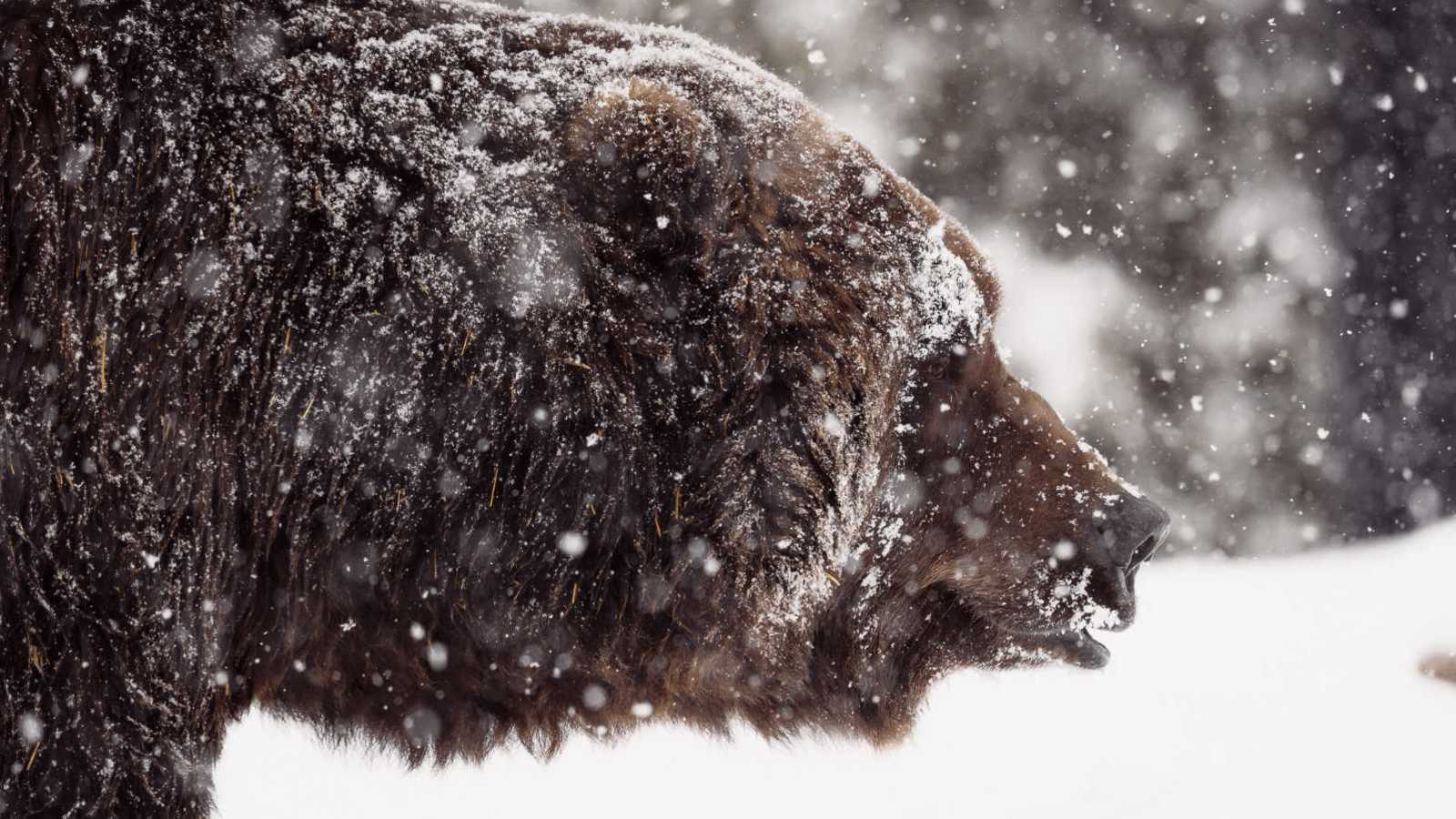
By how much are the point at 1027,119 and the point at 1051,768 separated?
195 inches

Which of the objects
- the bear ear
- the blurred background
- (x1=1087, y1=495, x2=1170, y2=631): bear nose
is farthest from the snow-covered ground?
the blurred background

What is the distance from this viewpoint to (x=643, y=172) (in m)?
1.95

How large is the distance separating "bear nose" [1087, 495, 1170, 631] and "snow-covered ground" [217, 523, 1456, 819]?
48 cm

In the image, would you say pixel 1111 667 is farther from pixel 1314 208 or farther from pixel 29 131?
pixel 29 131

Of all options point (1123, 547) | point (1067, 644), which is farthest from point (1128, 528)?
point (1067, 644)

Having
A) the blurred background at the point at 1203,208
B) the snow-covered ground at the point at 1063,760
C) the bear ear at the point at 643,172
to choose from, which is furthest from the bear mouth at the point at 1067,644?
the blurred background at the point at 1203,208

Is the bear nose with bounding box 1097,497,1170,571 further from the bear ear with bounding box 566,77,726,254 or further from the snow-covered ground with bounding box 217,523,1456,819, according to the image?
the bear ear with bounding box 566,77,726,254

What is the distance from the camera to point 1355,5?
21.4 ft

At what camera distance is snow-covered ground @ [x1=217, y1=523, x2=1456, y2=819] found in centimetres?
317

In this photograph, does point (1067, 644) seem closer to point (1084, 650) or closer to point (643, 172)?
point (1084, 650)

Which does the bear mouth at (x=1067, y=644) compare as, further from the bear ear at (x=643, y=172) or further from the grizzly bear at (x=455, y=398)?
the bear ear at (x=643, y=172)

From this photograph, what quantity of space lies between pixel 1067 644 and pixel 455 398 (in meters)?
1.69

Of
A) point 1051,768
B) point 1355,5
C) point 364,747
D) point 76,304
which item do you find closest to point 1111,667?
point 1051,768

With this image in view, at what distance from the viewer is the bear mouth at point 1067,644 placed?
8.40ft
